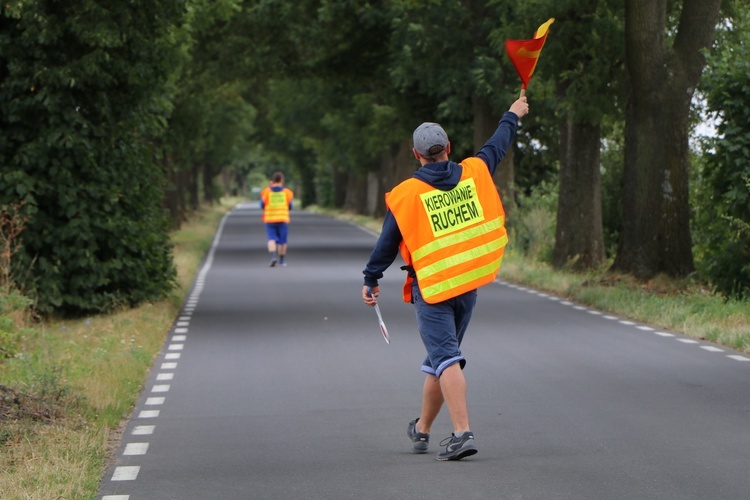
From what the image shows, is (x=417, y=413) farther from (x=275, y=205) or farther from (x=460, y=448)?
(x=275, y=205)

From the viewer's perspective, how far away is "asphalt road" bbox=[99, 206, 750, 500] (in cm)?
816

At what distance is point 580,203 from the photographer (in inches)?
1053

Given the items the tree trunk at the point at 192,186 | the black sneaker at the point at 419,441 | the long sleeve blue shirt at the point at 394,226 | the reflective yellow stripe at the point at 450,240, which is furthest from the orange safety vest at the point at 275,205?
the tree trunk at the point at 192,186

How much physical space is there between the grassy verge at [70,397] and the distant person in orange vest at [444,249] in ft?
6.41

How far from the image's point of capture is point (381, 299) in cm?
2214

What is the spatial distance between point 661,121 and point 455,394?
13.7 metres

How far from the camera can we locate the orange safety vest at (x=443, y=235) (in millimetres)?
8711

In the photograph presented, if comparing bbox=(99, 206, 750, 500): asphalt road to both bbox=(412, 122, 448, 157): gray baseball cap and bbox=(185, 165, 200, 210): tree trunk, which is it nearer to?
bbox=(412, 122, 448, 157): gray baseball cap

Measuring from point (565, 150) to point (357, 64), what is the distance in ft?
43.5

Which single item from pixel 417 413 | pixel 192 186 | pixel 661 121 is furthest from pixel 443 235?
pixel 192 186

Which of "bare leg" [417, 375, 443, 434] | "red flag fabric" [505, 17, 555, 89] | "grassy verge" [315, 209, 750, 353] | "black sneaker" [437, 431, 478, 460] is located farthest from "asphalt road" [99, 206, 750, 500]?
"red flag fabric" [505, 17, 555, 89]

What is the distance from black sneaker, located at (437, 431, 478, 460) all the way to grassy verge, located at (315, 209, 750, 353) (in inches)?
260

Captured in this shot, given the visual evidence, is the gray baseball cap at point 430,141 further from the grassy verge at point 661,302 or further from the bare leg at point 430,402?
the grassy verge at point 661,302

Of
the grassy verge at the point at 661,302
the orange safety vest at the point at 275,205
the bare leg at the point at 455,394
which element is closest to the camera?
the bare leg at the point at 455,394
